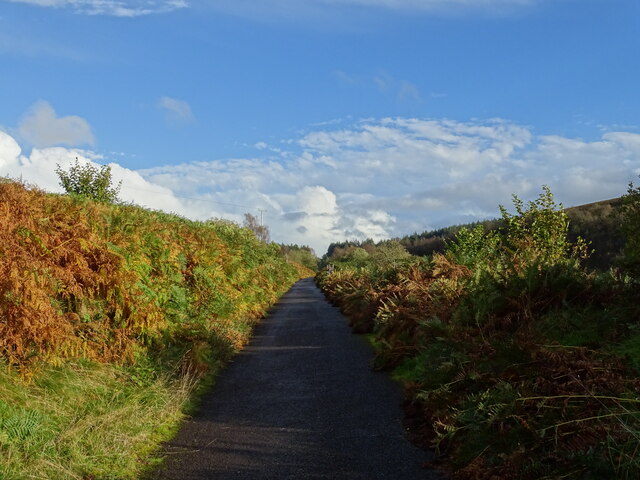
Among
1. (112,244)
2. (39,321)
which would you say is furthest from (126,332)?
(39,321)

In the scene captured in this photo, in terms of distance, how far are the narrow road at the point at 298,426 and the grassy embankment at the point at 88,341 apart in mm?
510

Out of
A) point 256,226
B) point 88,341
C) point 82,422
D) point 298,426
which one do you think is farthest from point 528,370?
point 256,226

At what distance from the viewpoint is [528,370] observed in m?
6.28

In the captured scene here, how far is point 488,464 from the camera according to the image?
5.25 m

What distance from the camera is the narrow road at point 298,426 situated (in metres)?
5.95

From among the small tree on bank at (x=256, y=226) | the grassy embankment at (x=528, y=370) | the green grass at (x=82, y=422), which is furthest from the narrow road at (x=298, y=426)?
the small tree on bank at (x=256, y=226)

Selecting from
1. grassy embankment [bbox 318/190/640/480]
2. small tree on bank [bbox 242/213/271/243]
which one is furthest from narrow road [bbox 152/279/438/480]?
small tree on bank [bbox 242/213/271/243]

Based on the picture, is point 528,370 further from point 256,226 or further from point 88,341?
point 256,226

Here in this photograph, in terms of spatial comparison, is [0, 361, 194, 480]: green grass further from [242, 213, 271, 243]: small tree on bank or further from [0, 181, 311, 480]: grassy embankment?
[242, 213, 271, 243]: small tree on bank

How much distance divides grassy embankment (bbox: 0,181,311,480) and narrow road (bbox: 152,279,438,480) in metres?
0.51

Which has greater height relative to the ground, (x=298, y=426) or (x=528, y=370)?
(x=528, y=370)

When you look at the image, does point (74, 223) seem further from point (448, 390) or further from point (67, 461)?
point (448, 390)

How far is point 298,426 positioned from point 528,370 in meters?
3.20

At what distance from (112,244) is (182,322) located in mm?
3046
